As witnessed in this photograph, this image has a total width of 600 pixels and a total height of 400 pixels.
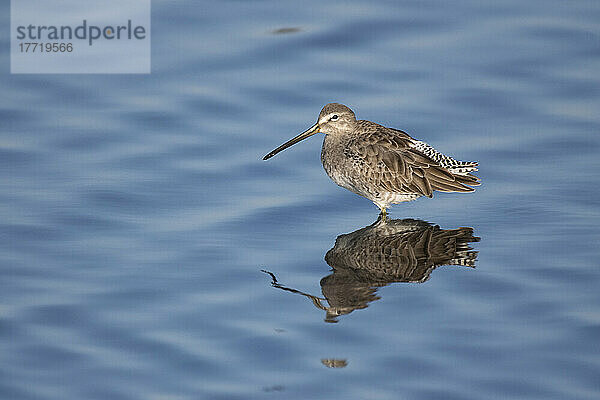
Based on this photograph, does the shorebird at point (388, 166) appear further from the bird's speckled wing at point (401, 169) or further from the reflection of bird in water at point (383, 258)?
the reflection of bird in water at point (383, 258)

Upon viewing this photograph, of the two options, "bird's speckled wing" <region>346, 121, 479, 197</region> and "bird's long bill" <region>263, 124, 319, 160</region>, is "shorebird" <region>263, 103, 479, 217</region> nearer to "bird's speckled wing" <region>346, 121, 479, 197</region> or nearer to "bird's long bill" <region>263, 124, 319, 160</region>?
"bird's speckled wing" <region>346, 121, 479, 197</region>

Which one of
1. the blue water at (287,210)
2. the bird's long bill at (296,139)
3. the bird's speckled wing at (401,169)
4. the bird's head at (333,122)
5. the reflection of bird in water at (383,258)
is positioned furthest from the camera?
the bird's long bill at (296,139)

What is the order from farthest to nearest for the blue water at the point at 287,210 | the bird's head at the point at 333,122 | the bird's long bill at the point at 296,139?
the bird's long bill at the point at 296,139
the bird's head at the point at 333,122
the blue water at the point at 287,210

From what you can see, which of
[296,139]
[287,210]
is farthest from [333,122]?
[287,210]

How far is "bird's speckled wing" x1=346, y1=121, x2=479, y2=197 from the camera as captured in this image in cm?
901

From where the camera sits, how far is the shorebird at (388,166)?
29.6 feet

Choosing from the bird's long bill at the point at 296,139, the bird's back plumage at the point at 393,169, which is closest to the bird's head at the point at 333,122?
the bird's long bill at the point at 296,139

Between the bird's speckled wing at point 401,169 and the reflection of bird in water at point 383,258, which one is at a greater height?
the bird's speckled wing at point 401,169

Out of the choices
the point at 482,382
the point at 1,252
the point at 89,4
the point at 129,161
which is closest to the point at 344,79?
the point at 129,161

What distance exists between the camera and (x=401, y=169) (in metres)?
9.06

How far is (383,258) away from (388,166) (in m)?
1.31

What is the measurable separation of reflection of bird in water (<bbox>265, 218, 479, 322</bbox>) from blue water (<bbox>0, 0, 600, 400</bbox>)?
0.33 feet

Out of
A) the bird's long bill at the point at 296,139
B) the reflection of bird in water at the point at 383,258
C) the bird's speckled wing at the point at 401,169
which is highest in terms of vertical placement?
the bird's long bill at the point at 296,139

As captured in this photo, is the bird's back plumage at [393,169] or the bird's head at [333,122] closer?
the bird's back plumage at [393,169]
